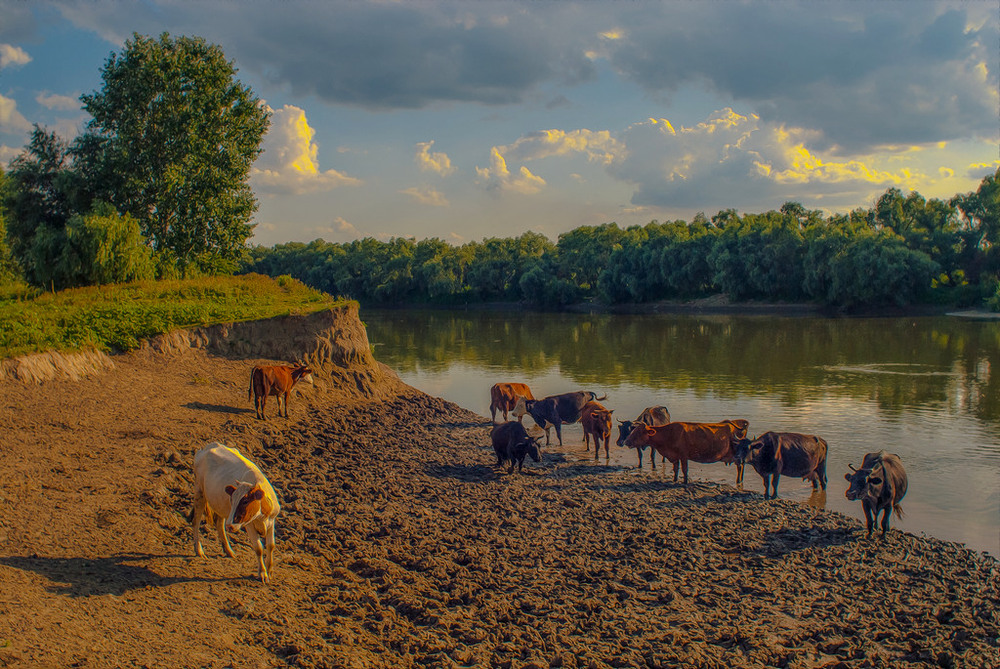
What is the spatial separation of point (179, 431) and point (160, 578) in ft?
22.2

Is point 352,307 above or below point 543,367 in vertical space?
above

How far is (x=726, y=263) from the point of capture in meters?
82.9

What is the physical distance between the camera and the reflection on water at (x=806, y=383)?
1420 cm

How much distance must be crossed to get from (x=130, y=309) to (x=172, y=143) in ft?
53.6

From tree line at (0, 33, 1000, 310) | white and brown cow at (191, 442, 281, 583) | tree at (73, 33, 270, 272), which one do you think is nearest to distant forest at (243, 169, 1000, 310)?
tree line at (0, 33, 1000, 310)

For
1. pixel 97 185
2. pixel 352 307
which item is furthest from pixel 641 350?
pixel 97 185

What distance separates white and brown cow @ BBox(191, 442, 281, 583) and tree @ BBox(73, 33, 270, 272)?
25.9 m

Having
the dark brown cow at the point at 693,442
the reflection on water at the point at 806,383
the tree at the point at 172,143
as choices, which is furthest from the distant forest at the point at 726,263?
the dark brown cow at the point at 693,442

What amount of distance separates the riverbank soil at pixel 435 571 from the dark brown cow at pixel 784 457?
0.53 meters

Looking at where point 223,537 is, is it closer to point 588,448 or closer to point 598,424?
point 598,424

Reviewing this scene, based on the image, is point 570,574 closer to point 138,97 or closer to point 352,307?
point 352,307

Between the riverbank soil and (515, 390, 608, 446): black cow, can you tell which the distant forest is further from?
the riverbank soil

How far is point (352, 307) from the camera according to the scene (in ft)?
76.9

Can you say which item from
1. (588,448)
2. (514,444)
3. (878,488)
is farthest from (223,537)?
(588,448)
